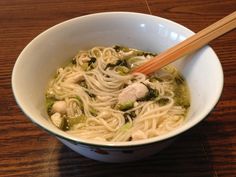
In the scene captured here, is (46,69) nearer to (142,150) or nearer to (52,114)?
(52,114)

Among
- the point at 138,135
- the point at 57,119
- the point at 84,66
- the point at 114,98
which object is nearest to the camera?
the point at 138,135

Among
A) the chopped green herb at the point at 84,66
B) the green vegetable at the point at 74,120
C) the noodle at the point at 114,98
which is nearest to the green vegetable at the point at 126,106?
the noodle at the point at 114,98

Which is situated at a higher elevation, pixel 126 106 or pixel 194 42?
pixel 194 42

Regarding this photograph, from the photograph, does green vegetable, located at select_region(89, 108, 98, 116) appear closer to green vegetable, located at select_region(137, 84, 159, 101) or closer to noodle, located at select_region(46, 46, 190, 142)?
noodle, located at select_region(46, 46, 190, 142)

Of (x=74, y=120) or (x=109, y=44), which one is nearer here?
(x=74, y=120)

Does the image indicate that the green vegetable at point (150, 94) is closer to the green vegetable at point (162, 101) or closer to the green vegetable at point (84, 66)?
the green vegetable at point (162, 101)

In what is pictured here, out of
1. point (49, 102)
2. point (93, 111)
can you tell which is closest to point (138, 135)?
point (93, 111)

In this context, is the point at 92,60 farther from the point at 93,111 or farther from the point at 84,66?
the point at 93,111
